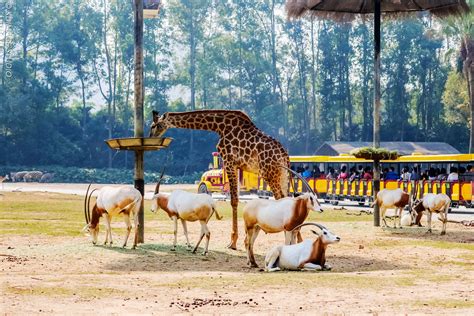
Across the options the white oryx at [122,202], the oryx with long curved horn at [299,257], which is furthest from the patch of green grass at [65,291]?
the white oryx at [122,202]

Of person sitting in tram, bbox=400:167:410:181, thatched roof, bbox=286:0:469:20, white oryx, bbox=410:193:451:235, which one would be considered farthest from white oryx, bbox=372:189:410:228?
person sitting in tram, bbox=400:167:410:181

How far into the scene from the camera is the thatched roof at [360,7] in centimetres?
2680

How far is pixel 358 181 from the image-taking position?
39594 millimetres

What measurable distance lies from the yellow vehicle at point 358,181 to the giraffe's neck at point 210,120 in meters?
12.8

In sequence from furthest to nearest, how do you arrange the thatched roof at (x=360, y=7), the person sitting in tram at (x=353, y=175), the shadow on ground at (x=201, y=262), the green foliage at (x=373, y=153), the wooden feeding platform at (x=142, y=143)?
the person sitting in tram at (x=353, y=175), the thatched roof at (x=360, y=7), the green foliage at (x=373, y=153), the wooden feeding platform at (x=142, y=143), the shadow on ground at (x=201, y=262)

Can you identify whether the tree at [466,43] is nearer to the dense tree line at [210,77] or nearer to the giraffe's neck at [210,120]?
the dense tree line at [210,77]

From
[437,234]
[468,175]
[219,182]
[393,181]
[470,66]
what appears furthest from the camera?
[470,66]

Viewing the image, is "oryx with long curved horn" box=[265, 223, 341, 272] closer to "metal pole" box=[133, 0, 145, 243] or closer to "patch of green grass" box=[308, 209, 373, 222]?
"metal pole" box=[133, 0, 145, 243]

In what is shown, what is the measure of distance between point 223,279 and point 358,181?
86.3 ft

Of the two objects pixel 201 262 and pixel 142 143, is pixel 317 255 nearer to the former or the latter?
pixel 201 262

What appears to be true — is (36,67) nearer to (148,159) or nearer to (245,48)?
(148,159)

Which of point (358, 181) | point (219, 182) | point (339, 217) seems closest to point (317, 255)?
point (339, 217)

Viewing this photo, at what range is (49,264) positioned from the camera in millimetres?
15898

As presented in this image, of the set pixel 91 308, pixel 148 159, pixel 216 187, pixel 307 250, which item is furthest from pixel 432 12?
pixel 148 159
